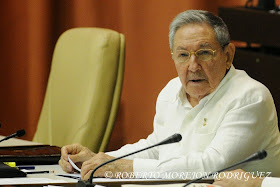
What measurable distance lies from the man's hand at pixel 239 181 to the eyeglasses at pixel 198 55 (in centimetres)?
62

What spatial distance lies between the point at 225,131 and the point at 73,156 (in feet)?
2.07

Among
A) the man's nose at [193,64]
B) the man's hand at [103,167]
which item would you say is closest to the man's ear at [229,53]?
the man's nose at [193,64]

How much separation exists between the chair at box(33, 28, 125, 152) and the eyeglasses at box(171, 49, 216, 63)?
→ 2.83ft

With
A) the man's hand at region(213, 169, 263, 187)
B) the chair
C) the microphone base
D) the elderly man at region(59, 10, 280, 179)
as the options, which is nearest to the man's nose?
the elderly man at region(59, 10, 280, 179)

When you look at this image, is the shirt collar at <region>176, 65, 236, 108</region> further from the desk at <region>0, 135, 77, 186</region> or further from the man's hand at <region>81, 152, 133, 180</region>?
the desk at <region>0, 135, 77, 186</region>

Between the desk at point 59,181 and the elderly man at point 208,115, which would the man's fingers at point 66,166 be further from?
the desk at point 59,181

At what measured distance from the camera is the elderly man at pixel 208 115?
2.73 m

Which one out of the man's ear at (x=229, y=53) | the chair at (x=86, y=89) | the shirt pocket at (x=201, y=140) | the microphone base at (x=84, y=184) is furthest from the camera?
the chair at (x=86, y=89)

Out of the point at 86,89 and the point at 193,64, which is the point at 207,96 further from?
the point at 86,89

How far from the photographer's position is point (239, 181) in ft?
7.87

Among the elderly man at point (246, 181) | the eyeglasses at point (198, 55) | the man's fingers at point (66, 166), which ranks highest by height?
the eyeglasses at point (198, 55)

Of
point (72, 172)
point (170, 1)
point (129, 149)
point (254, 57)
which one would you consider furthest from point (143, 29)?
point (72, 172)

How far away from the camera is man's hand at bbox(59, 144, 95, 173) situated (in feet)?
9.45

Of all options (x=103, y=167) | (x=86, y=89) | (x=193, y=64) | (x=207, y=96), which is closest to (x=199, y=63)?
(x=193, y=64)
